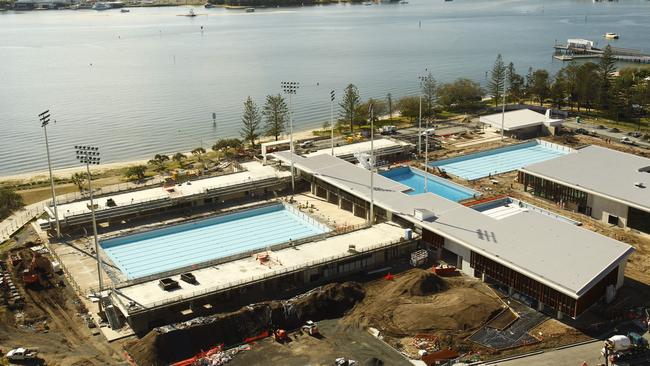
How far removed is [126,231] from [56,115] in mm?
51792

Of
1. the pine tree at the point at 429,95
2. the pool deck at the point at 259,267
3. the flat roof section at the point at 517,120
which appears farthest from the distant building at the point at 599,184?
the pine tree at the point at 429,95

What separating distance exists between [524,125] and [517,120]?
1.75 metres

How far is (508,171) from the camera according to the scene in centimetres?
5378

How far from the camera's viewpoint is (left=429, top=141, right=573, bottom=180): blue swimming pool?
54188 mm

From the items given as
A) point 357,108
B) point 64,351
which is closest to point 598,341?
point 64,351

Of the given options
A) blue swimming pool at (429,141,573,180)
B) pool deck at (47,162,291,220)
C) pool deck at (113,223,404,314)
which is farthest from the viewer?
blue swimming pool at (429,141,573,180)

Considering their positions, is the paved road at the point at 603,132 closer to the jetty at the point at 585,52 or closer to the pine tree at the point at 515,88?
the pine tree at the point at 515,88

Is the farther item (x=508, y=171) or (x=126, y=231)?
(x=508, y=171)

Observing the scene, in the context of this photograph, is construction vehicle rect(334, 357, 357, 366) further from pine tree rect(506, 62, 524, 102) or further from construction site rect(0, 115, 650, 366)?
pine tree rect(506, 62, 524, 102)

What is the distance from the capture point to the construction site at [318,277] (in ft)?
93.0

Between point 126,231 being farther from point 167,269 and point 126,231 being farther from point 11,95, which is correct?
point 11,95

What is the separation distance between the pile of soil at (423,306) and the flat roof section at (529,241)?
97.3 inches

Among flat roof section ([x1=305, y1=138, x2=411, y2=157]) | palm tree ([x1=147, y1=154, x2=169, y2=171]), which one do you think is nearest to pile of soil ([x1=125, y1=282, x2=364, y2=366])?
flat roof section ([x1=305, y1=138, x2=411, y2=157])

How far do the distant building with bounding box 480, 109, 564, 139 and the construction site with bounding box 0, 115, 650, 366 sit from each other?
58.3ft
